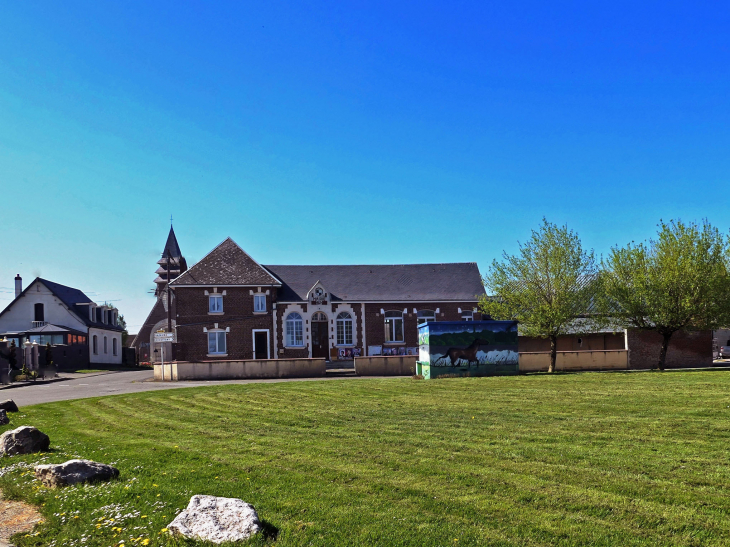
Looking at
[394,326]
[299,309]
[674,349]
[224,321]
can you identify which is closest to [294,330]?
[299,309]

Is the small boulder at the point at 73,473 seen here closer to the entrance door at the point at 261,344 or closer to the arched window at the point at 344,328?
the entrance door at the point at 261,344

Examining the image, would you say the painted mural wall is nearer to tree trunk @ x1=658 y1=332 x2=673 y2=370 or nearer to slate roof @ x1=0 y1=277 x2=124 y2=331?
tree trunk @ x1=658 y1=332 x2=673 y2=370

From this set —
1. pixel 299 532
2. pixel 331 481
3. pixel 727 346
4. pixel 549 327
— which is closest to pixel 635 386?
pixel 549 327

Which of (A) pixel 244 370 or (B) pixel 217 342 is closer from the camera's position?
(A) pixel 244 370

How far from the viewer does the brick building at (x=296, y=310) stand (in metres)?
42.8

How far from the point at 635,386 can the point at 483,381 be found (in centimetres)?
613

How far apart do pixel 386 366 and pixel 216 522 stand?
27.6 metres

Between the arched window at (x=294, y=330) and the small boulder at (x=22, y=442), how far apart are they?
1311 inches

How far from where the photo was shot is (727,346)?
5238 centimetres

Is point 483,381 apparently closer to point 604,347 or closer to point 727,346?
point 604,347

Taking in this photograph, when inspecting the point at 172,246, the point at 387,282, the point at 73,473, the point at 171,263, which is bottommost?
the point at 73,473

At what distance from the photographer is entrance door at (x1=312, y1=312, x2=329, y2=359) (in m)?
44.2

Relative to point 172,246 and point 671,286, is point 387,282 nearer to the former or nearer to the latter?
point 671,286

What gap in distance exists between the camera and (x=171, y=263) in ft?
222
